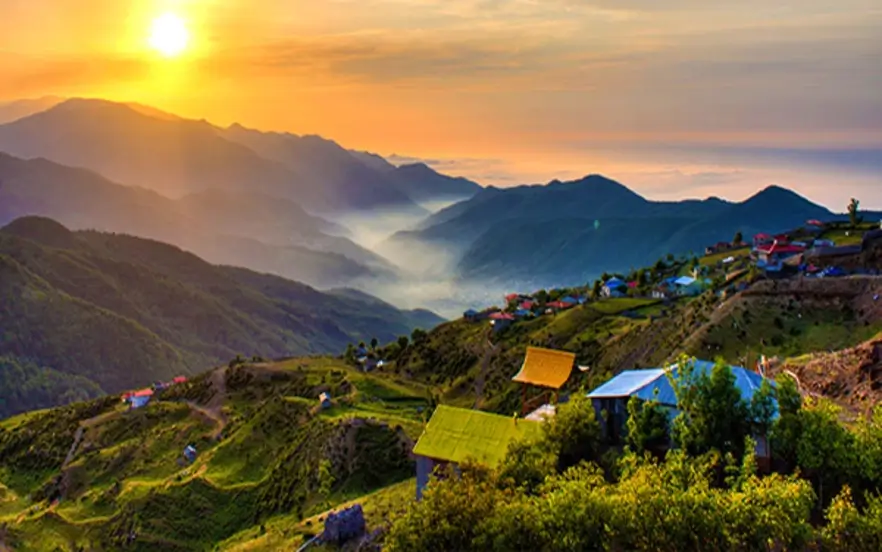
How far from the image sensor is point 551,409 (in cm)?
4647

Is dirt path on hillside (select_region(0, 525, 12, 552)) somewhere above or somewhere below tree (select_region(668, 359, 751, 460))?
below

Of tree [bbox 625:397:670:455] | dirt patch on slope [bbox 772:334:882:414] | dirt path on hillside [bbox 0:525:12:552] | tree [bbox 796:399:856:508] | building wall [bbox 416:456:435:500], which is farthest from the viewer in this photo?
dirt path on hillside [bbox 0:525:12:552]

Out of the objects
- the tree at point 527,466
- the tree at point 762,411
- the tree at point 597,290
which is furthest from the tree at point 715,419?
the tree at point 597,290

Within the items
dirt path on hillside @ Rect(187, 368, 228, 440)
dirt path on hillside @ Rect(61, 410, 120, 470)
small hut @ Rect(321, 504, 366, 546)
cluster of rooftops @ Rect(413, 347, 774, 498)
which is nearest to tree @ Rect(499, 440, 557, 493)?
cluster of rooftops @ Rect(413, 347, 774, 498)

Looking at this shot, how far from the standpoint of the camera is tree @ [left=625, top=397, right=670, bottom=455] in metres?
31.9

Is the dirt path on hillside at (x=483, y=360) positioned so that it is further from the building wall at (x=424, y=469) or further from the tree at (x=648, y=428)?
the tree at (x=648, y=428)

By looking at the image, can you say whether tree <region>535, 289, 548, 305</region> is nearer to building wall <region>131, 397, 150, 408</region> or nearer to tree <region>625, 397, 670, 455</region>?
building wall <region>131, 397, 150, 408</region>

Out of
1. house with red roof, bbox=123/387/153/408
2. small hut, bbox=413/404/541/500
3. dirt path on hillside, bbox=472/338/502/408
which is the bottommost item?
house with red roof, bbox=123/387/153/408

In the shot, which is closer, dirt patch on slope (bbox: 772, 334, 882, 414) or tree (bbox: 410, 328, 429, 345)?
dirt patch on slope (bbox: 772, 334, 882, 414)

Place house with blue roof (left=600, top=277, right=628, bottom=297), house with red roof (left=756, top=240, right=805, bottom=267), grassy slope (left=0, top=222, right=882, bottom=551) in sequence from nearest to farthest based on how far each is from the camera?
grassy slope (left=0, top=222, right=882, bottom=551) < house with red roof (left=756, top=240, right=805, bottom=267) < house with blue roof (left=600, top=277, right=628, bottom=297)

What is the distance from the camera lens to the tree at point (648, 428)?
1255 inches

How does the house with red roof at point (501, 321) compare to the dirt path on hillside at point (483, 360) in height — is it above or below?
above

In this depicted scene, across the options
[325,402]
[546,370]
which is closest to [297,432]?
[325,402]

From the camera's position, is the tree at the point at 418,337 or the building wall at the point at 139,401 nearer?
the building wall at the point at 139,401
